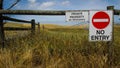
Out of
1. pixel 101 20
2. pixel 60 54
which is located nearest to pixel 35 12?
pixel 60 54

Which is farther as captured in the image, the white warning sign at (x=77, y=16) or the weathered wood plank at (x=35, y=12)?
the weathered wood plank at (x=35, y=12)

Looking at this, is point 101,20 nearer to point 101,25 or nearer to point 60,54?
point 101,25

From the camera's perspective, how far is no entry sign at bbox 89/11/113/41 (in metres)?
6.20

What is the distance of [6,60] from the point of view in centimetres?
593

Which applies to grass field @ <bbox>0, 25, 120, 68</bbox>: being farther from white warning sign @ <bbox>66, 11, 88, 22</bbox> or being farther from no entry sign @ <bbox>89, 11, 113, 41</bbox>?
white warning sign @ <bbox>66, 11, 88, 22</bbox>

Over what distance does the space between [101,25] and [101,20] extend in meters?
0.11

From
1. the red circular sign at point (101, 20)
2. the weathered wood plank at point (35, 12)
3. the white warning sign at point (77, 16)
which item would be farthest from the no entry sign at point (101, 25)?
the weathered wood plank at point (35, 12)

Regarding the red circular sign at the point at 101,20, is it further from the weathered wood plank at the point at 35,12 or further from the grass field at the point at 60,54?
the weathered wood plank at the point at 35,12

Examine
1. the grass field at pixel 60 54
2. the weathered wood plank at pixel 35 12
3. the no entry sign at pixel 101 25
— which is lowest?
the grass field at pixel 60 54

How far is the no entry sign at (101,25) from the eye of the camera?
6.20 metres

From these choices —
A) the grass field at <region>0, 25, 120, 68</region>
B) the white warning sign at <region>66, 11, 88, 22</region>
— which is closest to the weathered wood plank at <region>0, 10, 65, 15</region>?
the white warning sign at <region>66, 11, 88, 22</region>

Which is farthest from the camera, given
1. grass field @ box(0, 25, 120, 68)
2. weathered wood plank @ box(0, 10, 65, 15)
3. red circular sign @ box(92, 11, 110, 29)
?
weathered wood plank @ box(0, 10, 65, 15)

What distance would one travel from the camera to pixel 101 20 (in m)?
6.21

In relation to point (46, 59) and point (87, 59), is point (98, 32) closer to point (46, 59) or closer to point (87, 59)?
point (87, 59)
